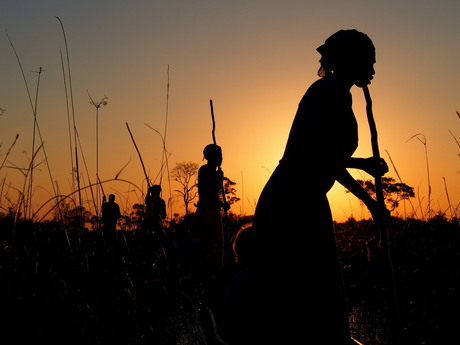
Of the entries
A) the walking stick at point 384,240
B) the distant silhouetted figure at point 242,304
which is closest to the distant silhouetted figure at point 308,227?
the distant silhouetted figure at point 242,304

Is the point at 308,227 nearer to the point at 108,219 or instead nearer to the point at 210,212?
the point at 108,219

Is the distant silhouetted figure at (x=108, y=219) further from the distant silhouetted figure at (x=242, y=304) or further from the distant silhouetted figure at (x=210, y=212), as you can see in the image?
the distant silhouetted figure at (x=242, y=304)

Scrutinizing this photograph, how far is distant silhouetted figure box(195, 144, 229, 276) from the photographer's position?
588 cm

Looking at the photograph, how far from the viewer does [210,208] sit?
19.5 feet

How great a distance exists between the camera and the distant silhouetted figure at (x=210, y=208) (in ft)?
19.3

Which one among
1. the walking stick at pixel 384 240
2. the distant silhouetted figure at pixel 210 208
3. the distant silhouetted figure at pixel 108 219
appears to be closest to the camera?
the walking stick at pixel 384 240

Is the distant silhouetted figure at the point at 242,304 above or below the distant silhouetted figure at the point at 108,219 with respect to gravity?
below

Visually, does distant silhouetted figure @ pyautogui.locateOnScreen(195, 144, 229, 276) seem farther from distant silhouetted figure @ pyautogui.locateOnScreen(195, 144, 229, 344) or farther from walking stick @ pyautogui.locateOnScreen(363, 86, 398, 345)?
walking stick @ pyautogui.locateOnScreen(363, 86, 398, 345)

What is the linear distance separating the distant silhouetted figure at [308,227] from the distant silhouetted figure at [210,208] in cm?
355

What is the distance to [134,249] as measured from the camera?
20.8 feet

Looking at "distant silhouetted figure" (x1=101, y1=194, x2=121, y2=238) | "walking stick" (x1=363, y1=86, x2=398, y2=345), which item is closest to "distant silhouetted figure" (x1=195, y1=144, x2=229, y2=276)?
"distant silhouetted figure" (x1=101, y1=194, x2=121, y2=238)

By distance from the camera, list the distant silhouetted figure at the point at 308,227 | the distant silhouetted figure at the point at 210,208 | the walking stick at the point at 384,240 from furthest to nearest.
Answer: the distant silhouetted figure at the point at 210,208
the walking stick at the point at 384,240
the distant silhouetted figure at the point at 308,227

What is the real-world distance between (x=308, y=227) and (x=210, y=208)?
147 inches

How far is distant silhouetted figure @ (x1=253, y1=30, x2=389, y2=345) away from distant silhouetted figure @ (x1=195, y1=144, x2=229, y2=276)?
140 inches
